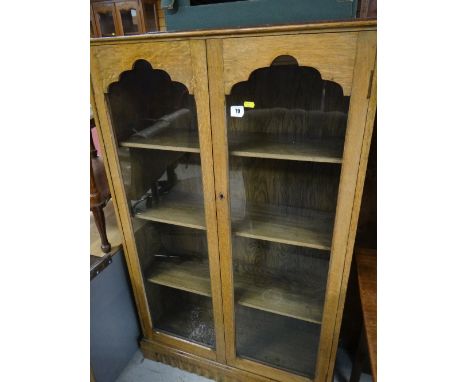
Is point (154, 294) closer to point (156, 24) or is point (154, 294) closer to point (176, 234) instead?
point (176, 234)

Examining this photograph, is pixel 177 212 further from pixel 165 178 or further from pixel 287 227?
pixel 287 227

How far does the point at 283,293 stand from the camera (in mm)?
1392

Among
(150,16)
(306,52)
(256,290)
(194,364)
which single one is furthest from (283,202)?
(150,16)

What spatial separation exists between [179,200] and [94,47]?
0.68 metres

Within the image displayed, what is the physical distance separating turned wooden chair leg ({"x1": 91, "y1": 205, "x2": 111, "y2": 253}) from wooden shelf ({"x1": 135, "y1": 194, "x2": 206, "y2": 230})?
0.16 meters

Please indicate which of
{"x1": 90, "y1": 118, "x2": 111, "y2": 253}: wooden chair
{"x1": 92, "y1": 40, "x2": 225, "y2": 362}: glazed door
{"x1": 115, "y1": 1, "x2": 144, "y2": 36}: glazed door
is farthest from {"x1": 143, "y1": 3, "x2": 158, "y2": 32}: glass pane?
{"x1": 92, "y1": 40, "x2": 225, "y2": 362}: glazed door

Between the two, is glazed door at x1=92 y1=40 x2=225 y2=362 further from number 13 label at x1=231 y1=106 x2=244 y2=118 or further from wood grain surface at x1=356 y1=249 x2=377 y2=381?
wood grain surface at x1=356 y1=249 x2=377 y2=381

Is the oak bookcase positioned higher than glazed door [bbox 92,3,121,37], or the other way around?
glazed door [bbox 92,3,121,37]

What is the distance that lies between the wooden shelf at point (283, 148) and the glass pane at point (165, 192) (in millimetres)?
160

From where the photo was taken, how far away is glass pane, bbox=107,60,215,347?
3.63ft

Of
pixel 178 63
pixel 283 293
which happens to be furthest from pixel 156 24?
pixel 283 293

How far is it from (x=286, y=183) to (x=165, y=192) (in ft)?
1.83

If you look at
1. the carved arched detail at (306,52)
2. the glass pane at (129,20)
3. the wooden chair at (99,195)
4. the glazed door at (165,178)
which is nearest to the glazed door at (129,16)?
the glass pane at (129,20)

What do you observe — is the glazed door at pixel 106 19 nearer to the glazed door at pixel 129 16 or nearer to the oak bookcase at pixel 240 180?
the glazed door at pixel 129 16
